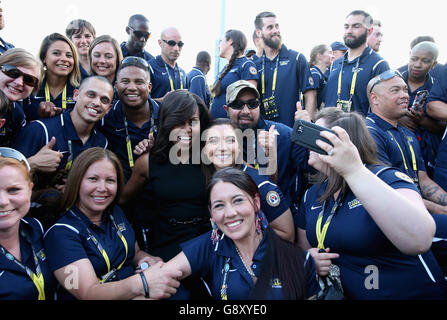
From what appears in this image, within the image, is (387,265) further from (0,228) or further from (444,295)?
(0,228)

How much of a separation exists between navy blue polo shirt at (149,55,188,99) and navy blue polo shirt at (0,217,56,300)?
3.84 m

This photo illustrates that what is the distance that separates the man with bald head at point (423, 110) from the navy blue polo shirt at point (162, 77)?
12.8 feet

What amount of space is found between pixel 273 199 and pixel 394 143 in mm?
1618

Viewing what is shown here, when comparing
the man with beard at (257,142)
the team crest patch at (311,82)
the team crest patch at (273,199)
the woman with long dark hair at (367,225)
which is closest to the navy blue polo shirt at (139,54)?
the man with beard at (257,142)

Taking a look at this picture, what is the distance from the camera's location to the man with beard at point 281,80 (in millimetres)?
5398

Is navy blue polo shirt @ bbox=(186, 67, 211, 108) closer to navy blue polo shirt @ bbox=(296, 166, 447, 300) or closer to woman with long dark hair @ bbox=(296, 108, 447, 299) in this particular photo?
woman with long dark hair @ bbox=(296, 108, 447, 299)

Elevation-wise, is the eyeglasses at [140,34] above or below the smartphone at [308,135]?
above

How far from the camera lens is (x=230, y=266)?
240 cm

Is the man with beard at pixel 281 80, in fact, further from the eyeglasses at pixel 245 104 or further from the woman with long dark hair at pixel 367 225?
the woman with long dark hair at pixel 367 225

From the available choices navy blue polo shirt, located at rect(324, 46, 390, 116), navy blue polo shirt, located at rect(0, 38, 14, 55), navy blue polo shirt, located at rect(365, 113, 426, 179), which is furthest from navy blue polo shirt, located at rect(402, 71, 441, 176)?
navy blue polo shirt, located at rect(0, 38, 14, 55)

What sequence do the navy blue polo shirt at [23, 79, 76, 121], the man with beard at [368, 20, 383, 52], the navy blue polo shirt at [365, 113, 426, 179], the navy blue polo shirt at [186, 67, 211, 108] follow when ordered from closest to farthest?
the navy blue polo shirt at [365, 113, 426, 179], the navy blue polo shirt at [23, 79, 76, 121], the navy blue polo shirt at [186, 67, 211, 108], the man with beard at [368, 20, 383, 52]

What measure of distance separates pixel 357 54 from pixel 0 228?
16.9 ft

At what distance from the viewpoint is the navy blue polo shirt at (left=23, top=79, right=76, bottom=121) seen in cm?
407

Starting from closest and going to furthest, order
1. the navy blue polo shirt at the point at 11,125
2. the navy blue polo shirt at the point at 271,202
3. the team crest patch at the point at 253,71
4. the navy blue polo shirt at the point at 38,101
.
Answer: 1. the navy blue polo shirt at the point at 271,202
2. the navy blue polo shirt at the point at 11,125
3. the navy blue polo shirt at the point at 38,101
4. the team crest patch at the point at 253,71
